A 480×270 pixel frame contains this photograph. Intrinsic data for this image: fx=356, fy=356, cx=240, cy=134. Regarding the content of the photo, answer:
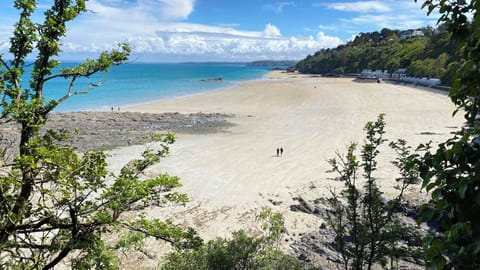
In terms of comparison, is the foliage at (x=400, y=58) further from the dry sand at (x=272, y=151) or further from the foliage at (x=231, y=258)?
the foliage at (x=231, y=258)

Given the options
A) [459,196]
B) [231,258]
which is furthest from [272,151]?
[459,196]


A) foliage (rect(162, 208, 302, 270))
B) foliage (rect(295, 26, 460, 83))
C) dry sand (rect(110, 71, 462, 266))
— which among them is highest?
foliage (rect(295, 26, 460, 83))

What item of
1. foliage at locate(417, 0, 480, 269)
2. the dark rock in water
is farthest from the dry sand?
foliage at locate(417, 0, 480, 269)

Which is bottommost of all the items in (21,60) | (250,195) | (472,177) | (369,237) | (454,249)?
(250,195)

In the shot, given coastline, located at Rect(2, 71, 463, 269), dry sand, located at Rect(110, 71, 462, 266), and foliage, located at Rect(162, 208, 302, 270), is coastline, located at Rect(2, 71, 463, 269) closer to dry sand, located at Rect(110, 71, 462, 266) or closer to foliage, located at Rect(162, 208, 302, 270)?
dry sand, located at Rect(110, 71, 462, 266)

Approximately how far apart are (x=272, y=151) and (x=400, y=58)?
91.9 meters

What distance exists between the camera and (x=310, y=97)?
62.3m

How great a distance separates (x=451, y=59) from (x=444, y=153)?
83.7 metres

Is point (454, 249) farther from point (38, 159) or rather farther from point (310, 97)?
point (310, 97)

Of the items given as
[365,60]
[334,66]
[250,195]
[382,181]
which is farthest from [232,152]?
[334,66]

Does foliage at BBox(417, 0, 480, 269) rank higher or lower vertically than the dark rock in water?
higher

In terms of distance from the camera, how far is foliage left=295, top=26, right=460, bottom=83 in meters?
75.1

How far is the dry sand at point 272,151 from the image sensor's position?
55.4 ft

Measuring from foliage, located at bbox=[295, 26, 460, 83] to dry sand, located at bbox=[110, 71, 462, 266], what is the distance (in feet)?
42.7
